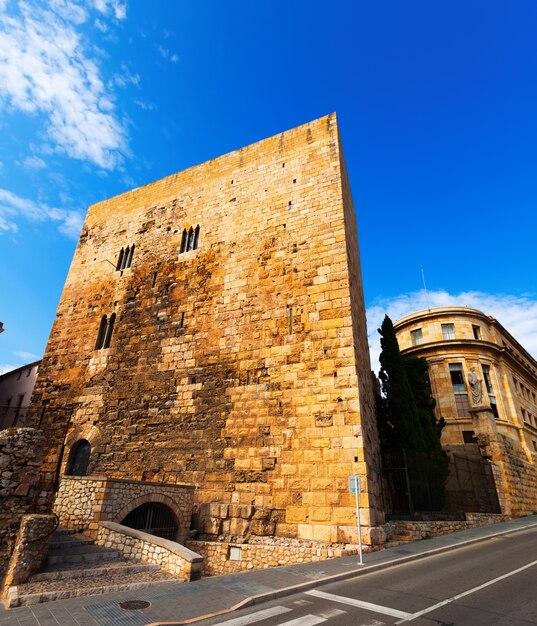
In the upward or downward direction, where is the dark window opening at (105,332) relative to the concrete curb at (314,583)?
upward

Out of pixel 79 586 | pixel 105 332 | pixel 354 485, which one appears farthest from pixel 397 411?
pixel 105 332

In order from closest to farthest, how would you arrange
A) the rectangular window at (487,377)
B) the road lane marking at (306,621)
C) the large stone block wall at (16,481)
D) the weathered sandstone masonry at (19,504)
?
1. the road lane marking at (306,621)
2. the weathered sandstone masonry at (19,504)
3. the large stone block wall at (16,481)
4. the rectangular window at (487,377)

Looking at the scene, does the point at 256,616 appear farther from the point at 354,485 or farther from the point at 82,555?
the point at 82,555

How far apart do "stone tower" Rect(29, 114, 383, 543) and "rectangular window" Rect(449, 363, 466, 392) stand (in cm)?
1534

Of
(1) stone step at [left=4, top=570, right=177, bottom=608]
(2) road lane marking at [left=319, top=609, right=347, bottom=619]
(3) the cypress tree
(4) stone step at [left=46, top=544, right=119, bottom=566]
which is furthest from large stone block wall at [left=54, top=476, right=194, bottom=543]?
(3) the cypress tree

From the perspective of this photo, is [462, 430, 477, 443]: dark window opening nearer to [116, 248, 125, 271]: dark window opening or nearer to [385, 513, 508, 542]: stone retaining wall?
[385, 513, 508, 542]: stone retaining wall

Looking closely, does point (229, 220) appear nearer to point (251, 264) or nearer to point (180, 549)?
point (251, 264)

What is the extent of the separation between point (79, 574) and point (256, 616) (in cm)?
336

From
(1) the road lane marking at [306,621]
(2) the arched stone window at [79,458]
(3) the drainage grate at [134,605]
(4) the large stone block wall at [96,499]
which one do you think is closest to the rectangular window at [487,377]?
(4) the large stone block wall at [96,499]

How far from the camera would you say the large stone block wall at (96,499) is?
7.93 metres

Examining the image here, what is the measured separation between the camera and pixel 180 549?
6723mm

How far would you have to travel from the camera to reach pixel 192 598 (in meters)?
5.13

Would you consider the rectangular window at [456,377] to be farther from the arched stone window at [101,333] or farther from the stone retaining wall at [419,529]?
the arched stone window at [101,333]

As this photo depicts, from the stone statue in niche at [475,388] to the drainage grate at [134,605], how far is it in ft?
74.8
